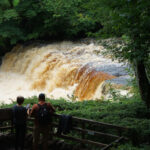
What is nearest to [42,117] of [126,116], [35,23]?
[126,116]

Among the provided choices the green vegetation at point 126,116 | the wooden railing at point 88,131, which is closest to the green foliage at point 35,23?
the green vegetation at point 126,116

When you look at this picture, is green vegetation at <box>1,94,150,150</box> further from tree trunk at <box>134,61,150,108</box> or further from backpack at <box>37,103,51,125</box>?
backpack at <box>37,103,51,125</box>

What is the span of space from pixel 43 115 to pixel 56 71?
1138cm

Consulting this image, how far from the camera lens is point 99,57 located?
670 inches

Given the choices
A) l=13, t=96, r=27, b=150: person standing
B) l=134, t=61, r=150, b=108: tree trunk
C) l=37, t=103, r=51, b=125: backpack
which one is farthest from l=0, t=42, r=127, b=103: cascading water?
l=37, t=103, r=51, b=125: backpack

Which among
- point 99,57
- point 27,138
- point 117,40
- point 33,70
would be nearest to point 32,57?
point 33,70

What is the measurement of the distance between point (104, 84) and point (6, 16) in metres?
12.1

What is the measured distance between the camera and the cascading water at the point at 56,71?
45.6 ft

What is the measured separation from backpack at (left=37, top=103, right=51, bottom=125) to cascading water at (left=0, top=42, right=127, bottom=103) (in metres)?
6.55

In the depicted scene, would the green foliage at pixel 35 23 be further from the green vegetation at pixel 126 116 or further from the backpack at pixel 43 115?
the backpack at pixel 43 115

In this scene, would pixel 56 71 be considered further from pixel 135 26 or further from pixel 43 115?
pixel 135 26

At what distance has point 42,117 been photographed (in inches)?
223

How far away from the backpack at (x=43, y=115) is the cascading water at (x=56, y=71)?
258 inches

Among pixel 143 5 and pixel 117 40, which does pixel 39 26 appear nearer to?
pixel 117 40
